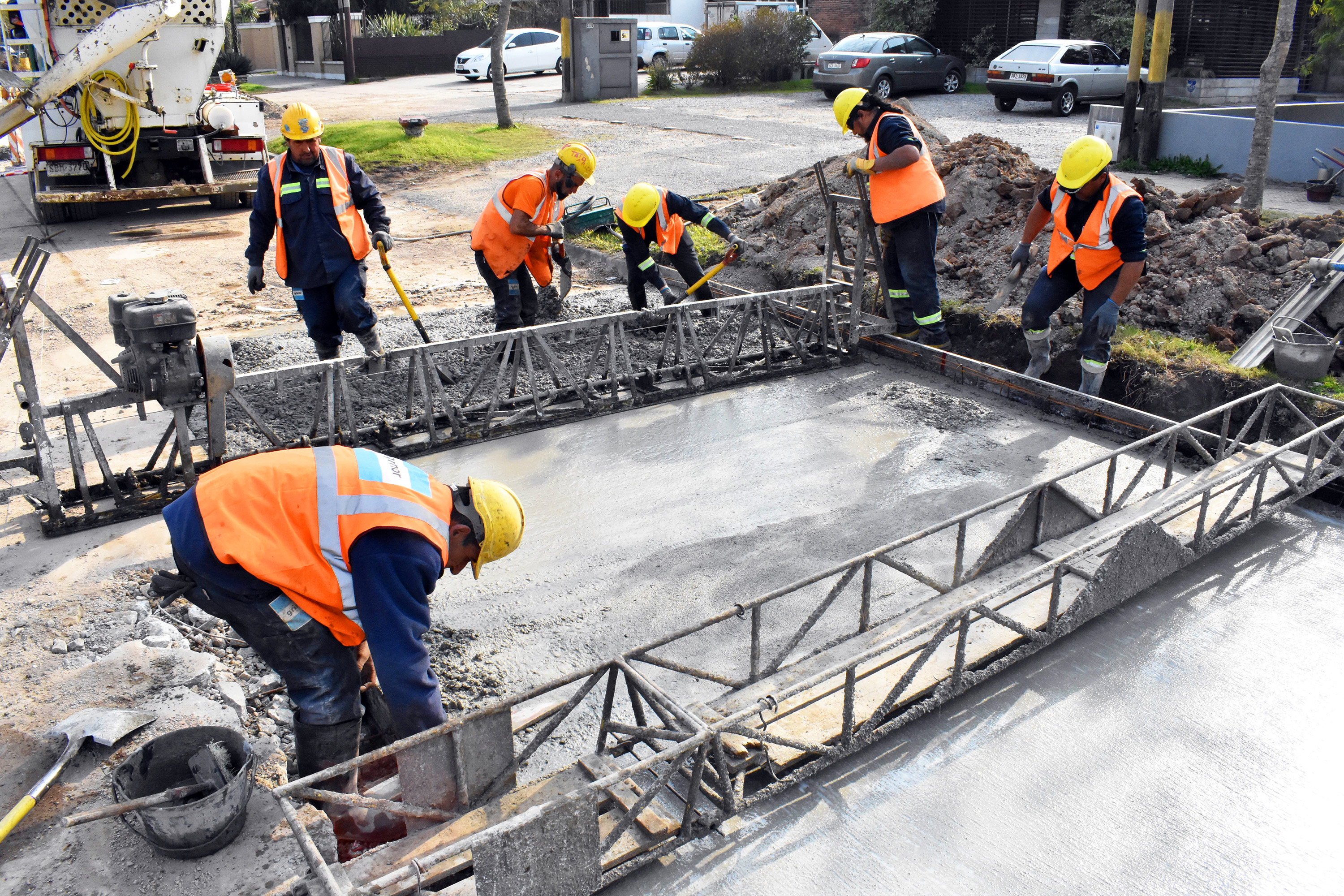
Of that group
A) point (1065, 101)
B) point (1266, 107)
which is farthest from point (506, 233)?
point (1065, 101)

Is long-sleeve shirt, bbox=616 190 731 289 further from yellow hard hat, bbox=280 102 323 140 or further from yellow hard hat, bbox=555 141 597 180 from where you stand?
yellow hard hat, bbox=280 102 323 140

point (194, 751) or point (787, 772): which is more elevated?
point (194, 751)

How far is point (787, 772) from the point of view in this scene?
3.46 m

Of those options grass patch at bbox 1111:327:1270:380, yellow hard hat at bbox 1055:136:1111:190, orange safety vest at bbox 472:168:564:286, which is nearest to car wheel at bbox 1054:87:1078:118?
grass patch at bbox 1111:327:1270:380

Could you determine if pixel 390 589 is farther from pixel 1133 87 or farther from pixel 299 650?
pixel 1133 87

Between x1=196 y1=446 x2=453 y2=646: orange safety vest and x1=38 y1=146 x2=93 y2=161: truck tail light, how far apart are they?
10.8 meters

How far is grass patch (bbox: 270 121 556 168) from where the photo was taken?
1554cm

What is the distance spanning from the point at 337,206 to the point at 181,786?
164 inches

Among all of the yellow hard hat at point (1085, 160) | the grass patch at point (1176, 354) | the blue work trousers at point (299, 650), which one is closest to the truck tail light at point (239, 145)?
the yellow hard hat at point (1085, 160)

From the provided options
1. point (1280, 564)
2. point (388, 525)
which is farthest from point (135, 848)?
point (1280, 564)

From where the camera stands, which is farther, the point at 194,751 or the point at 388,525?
the point at 194,751

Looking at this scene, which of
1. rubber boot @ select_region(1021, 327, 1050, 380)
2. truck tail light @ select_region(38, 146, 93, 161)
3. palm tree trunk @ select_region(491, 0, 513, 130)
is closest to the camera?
rubber boot @ select_region(1021, 327, 1050, 380)

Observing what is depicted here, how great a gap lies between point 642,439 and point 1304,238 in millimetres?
5693

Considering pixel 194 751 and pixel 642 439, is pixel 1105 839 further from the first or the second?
pixel 642 439
